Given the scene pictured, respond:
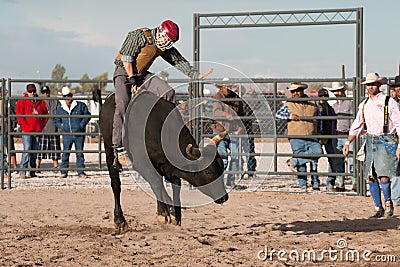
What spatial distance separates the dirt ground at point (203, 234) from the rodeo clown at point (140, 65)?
3.42 feet

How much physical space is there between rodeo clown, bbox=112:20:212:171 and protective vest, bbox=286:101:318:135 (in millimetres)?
4869

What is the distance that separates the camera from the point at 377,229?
8.01m

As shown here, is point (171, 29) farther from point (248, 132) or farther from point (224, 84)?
point (248, 132)

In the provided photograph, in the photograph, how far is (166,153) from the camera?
23.4 ft

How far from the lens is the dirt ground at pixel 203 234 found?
6.23 meters

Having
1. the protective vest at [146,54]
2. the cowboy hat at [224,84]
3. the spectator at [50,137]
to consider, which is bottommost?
the spectator at [50,137]

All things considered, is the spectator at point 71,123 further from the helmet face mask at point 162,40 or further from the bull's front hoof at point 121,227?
the helmet face mask at point 162,40

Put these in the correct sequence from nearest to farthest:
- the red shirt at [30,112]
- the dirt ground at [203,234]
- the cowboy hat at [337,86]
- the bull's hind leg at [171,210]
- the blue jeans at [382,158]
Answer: the dirt ground at [203,234] → the bull's hind leg at [171,210] → the blue jeans at [382,158] → the cowboy hat at [337,86] → the red shirt at [30,112]

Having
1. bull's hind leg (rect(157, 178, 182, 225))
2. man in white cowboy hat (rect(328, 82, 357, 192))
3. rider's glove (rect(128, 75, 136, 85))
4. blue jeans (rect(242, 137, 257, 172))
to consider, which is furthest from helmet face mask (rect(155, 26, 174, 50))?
man in white cowboy hat (rect(328, 82, 357, 192))

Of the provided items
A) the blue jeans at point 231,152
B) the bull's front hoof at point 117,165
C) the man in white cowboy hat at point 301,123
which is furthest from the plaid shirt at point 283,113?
the bull's front hoof at point 117,165

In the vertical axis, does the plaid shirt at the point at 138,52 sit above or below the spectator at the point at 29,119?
above

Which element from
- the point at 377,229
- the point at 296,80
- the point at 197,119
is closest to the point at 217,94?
the point at 197,119

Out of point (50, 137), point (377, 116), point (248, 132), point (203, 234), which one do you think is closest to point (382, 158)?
point (377, 116)

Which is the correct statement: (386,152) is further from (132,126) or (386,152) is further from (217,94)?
(217,94)
